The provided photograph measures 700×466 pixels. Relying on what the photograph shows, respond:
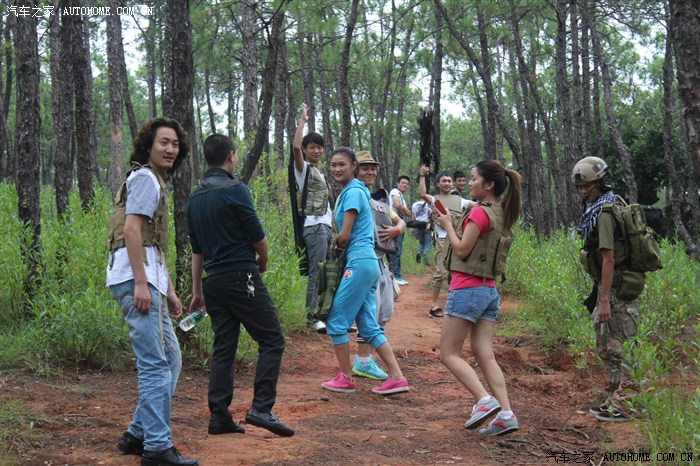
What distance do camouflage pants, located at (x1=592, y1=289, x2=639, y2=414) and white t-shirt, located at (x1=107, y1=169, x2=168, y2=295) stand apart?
3.30 meters

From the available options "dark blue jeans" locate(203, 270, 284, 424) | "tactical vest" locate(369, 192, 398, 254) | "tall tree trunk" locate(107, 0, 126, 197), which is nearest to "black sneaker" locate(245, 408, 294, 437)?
"dark blue jeans" locate(203, 270, 284, 424)

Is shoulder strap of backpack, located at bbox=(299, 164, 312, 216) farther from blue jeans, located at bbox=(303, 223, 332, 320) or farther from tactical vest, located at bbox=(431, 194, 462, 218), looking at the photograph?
tactical vest, located at bbox=(431, 194, 462, 218)

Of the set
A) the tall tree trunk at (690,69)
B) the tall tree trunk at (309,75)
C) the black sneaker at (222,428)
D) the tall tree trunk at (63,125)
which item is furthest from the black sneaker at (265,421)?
the tall tree trunk at (309,75)

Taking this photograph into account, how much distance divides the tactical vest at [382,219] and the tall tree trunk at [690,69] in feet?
9.17

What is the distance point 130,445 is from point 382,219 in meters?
3.40

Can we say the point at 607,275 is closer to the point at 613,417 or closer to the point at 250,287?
the point at 613,417

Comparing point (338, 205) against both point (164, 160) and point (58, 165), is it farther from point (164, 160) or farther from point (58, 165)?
point (58, 165)

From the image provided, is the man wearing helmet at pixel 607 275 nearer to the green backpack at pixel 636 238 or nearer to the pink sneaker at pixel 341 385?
the green backpack at pixel 636 238

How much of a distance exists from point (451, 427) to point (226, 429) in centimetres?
166

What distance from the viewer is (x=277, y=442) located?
4184 millimetres

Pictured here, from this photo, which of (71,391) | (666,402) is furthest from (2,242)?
(666,402)

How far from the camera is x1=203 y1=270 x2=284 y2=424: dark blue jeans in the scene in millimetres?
4184

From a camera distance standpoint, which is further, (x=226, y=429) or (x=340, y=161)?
(x=340, y=161)

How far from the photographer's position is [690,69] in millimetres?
4191
